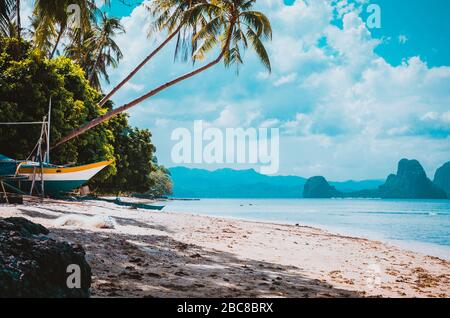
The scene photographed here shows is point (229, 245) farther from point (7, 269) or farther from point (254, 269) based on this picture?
point (7, 269)

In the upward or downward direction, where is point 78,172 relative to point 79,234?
upward

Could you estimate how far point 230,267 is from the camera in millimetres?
6516

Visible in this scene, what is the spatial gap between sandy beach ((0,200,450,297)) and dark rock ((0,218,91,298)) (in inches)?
31.6

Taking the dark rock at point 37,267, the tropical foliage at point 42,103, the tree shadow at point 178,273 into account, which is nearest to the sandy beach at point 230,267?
the tree shadow at point 178,273

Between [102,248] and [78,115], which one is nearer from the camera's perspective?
[102,248]

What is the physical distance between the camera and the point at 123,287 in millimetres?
4516

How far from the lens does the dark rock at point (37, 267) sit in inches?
118

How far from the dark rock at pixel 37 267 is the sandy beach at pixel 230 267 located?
2.63ft

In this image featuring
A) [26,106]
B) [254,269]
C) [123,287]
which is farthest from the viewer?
[26,106]

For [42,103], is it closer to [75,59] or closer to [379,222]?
[75,59]

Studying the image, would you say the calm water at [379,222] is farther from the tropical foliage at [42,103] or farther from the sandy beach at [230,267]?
the tropical foliage at [42,103]

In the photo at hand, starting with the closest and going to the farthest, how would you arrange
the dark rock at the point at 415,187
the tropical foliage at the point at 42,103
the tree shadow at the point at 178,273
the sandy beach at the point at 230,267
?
the tree shadow at the point at 178,273 → the sandy beach at the point at 230,267 → the tropical foliage at the point at 42,103 → the dark rock at the point at 415,187
